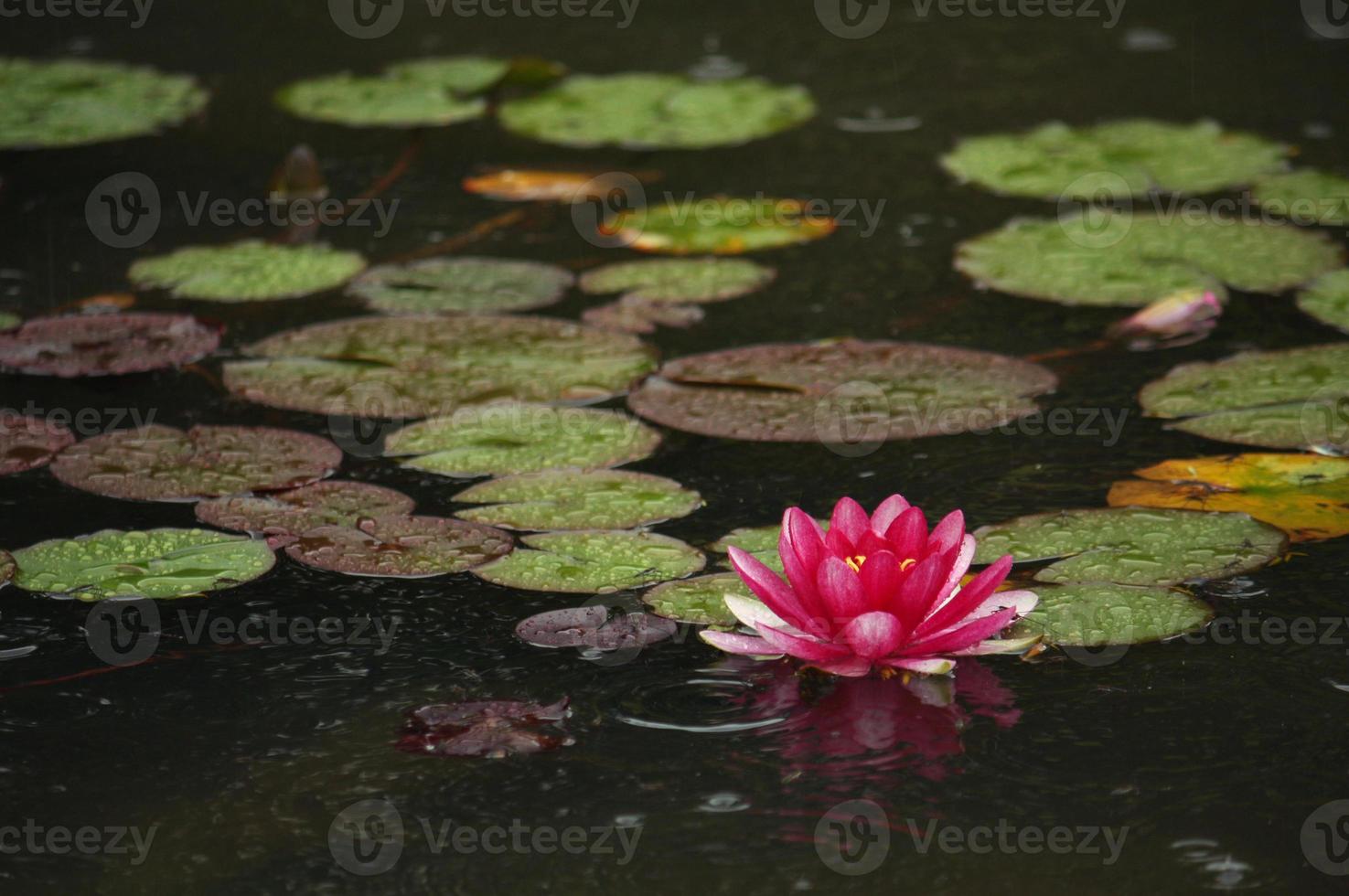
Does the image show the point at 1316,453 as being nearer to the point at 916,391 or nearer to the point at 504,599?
the point at 916,391

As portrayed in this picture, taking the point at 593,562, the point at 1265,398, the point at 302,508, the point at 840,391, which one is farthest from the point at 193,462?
the point at 1265,398

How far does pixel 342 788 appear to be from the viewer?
1.97m

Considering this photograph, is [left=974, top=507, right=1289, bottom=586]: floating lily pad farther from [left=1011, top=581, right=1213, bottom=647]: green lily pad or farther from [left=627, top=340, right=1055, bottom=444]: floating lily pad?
[left=627, top=340, right=1055, bottom=444]: floating lily pad

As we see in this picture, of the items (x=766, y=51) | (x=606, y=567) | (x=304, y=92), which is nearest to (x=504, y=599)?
(x=606, y=567)

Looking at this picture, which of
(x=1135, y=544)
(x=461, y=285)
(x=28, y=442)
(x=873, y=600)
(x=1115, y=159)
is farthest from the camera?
(x=1115, y=159)

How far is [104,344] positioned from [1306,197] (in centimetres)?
293

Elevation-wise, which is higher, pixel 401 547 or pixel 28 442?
pixel 28 442

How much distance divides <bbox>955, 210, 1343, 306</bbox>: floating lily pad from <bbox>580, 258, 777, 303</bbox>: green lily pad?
19.9 inches

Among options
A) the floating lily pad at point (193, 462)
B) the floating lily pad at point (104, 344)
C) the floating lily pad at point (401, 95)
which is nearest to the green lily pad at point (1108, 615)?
the floating lily pad at point (193, 462)

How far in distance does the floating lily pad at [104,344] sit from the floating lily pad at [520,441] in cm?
68

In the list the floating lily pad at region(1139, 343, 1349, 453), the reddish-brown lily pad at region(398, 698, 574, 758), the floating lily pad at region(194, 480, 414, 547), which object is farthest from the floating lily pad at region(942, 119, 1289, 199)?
the reddish-brown lily pad at region(398, 698, 574, 758)

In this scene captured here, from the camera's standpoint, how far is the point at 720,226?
13.3 ft

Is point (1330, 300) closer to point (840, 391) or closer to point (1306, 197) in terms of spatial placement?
point (1306, 197)

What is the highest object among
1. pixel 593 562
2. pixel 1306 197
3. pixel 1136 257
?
pixel 1306 197
